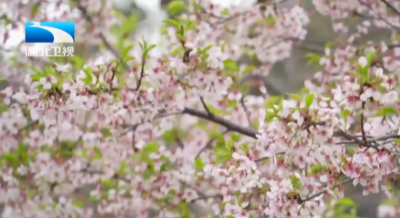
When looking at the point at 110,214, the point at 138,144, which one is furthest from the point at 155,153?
the point at 110,214

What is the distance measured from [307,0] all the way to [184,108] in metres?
0.80

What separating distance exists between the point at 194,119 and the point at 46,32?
2.22 feet

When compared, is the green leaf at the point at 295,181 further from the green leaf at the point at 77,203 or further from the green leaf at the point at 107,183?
the green leaf at the point at 77,203

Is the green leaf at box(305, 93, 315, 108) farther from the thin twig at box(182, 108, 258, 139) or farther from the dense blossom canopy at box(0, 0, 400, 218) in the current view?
the thin twig at box(182, 108, 258, 139)

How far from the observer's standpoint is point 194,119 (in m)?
1.67

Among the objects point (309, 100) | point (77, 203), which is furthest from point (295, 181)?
point (77, 203)

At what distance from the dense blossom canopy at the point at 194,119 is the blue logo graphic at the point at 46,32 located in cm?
5

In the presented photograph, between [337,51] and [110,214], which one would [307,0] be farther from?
[110,214]

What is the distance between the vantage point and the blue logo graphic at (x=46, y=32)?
127 cm

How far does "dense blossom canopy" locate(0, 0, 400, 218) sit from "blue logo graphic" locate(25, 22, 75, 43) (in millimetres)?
45

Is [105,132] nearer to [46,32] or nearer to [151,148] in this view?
[151,148]

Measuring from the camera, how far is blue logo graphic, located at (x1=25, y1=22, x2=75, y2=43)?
1.27 metres

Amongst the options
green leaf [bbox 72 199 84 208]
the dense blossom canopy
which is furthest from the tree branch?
green leaf [bbox 72 199 84 208]

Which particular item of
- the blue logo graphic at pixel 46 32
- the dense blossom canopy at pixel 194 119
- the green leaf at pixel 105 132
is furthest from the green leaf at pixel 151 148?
the blue logo graphic at pixel 46 32
